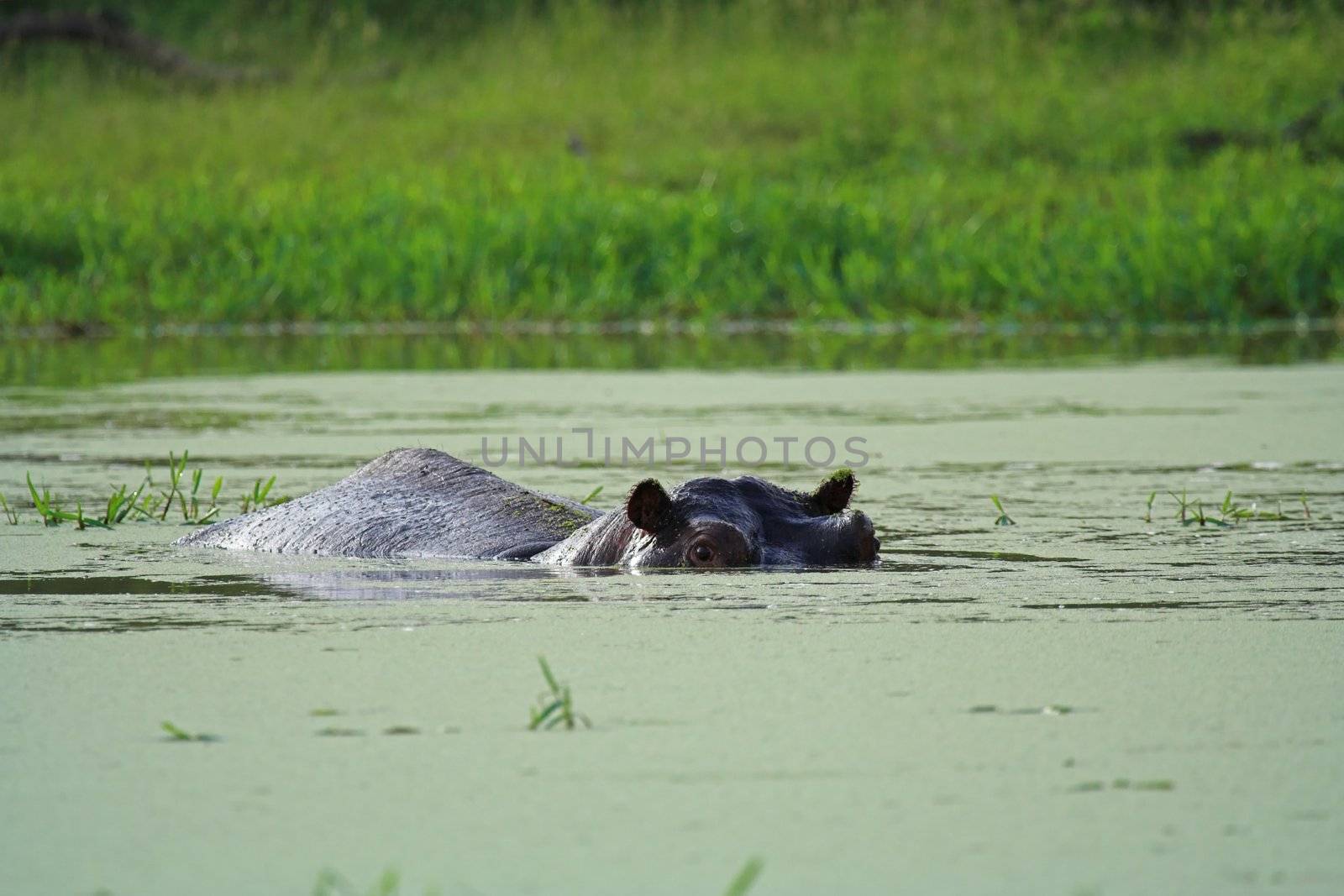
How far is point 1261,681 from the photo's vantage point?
337cm

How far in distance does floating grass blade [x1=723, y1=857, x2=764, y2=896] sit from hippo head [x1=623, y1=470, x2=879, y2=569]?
244cm

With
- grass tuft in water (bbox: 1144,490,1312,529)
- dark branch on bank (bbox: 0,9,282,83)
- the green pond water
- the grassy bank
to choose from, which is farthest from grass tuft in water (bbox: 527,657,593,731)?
dark branch on bank (bbox: 0,9,282,83)

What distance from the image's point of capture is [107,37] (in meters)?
24.8

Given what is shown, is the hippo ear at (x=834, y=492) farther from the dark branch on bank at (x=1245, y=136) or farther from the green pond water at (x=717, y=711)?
the dark branch on bank at (x=1245, y=136)

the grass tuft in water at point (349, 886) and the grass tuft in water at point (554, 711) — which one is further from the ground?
the grass tuft in water at point (554, 711)

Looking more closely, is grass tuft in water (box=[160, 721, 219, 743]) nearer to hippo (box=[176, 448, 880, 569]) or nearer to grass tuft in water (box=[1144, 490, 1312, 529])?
hippo (box=[176, 448, 880, 569])

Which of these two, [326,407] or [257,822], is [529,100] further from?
[257,822]

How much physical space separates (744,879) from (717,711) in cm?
96

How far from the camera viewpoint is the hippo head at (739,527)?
15.8ft

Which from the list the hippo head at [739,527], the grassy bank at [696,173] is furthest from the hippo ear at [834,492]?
the grassy bank at [696,173]

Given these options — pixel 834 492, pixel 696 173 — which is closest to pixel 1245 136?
pixel 696 173

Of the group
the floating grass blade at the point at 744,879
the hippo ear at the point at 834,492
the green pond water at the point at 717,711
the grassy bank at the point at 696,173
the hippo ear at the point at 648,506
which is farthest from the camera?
the grassy bank at the point at 696,173

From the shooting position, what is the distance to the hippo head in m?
4.81

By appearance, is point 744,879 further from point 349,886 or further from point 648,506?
point 648,506
